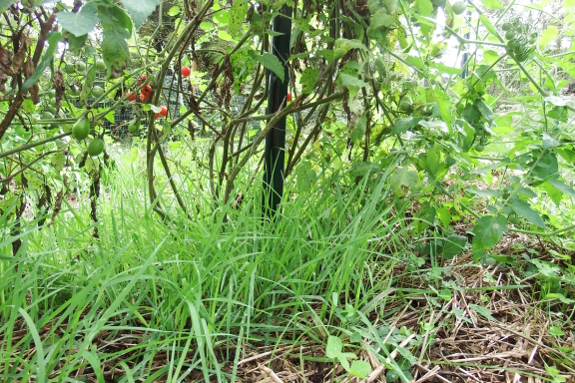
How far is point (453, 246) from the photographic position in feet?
3.81

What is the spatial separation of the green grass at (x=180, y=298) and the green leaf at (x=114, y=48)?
334mm

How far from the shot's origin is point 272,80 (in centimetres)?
123

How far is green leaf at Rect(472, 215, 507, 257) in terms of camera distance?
99cm

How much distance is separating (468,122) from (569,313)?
0.58 m

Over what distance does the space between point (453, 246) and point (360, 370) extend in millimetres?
600

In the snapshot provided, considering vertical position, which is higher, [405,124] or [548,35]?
[548,35]

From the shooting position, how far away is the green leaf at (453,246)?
115 centimetres

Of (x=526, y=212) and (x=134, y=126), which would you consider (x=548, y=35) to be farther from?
(x=134, y=126)

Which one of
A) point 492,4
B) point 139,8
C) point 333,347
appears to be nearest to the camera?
point 139,8

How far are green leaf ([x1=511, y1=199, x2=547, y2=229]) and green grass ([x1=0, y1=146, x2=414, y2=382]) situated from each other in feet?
1.05

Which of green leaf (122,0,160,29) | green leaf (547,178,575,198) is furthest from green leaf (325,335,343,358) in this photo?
green leaf (547,178,575,198)

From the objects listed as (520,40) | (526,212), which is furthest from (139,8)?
(526,212)

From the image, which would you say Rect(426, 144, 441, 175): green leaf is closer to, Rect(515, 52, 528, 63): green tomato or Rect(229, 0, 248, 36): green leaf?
Rect(515, 52, 528, 63): green tomato

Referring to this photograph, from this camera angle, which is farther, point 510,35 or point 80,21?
point 510,35
